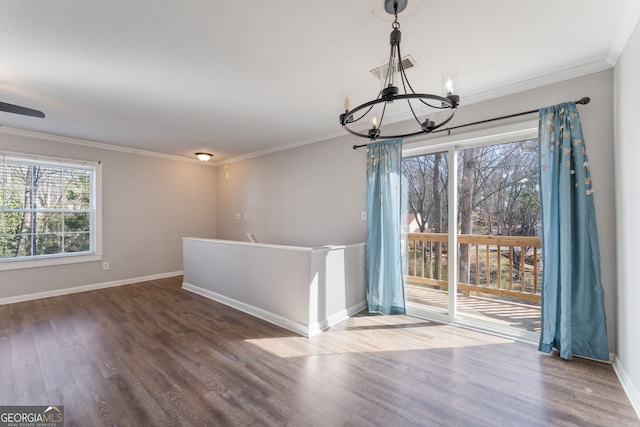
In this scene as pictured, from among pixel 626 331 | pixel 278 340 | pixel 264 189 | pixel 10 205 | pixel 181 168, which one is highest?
pixel 181 168

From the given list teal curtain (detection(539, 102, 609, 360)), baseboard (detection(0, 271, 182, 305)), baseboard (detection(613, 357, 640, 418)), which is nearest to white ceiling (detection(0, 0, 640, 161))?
teal curtain (detection(539, 102, 609, 360))

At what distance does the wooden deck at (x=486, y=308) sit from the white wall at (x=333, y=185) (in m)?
0.75

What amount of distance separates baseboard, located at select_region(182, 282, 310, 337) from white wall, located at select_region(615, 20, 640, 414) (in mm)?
2466

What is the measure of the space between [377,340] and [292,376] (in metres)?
0.98

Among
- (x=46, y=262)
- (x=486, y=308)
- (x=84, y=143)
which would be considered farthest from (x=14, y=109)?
(x=486, y=308)

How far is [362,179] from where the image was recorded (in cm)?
375

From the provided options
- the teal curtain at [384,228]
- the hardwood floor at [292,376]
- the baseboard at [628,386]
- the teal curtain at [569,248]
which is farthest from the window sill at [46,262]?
the baseboard at [628,386]

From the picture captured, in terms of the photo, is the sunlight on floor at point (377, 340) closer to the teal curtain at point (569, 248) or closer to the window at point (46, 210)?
the teal curtain at point (569, 248)

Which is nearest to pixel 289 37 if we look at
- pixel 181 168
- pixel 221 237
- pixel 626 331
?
pixel 626 331

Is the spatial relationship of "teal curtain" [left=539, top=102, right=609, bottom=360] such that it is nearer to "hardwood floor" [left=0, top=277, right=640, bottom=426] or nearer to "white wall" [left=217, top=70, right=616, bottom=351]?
"white wall" [left=217, top=70, right=616, bottom=351]

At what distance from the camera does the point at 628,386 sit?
190cm

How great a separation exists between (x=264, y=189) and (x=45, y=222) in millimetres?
3315

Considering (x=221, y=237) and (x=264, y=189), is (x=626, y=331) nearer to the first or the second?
(x=264, y=189)

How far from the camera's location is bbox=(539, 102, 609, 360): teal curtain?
7.42 ft
